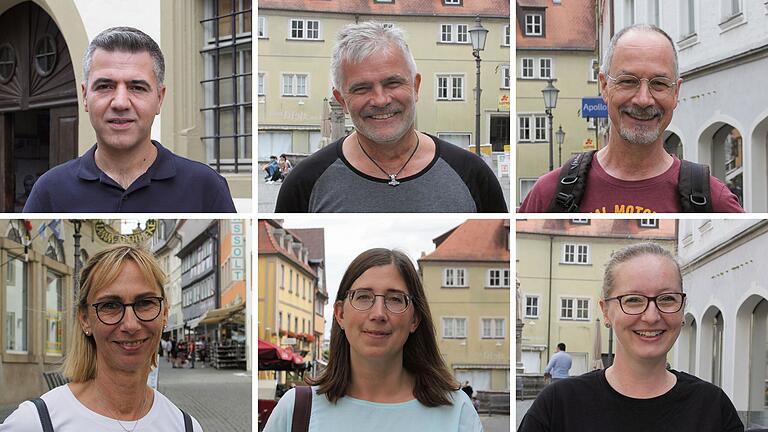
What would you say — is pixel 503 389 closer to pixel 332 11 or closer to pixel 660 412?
pixel 660 412

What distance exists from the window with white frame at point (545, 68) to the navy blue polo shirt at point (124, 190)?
1.18 meters

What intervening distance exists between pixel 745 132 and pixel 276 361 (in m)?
1.79

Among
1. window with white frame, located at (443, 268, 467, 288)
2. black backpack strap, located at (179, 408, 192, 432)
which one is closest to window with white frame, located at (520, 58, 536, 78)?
window with white frame, located at (443, 268, 467, 288)

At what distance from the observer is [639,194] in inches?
141

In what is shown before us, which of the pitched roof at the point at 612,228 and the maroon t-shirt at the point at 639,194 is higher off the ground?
the maroon t-shirt at the point at 639,194

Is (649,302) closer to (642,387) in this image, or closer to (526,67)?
(642,387)

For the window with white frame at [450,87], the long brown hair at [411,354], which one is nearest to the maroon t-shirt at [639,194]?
the window with white frame at [450,87]

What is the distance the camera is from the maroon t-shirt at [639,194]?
3.56m

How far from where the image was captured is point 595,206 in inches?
143

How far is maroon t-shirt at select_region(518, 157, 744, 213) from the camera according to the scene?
11.7ft

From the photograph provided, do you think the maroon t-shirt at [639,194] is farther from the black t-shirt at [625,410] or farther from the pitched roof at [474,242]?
the black t-shirt at [625,410]

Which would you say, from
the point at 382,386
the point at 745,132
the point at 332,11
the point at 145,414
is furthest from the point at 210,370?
the point at 745,132

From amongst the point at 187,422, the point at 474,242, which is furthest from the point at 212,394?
the point at 474,242

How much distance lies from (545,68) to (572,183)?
1.50ft
